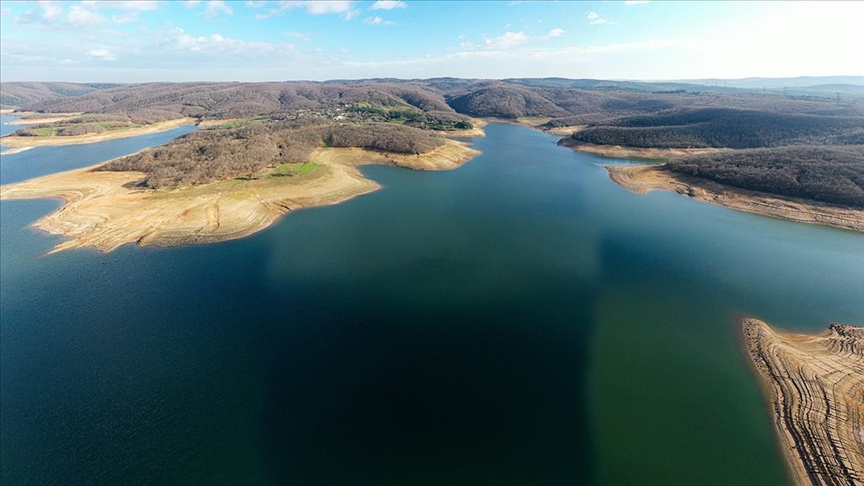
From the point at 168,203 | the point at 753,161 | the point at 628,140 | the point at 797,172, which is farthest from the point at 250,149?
the point at 797,172

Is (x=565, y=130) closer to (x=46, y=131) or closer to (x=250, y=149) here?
(x=250, y=149)

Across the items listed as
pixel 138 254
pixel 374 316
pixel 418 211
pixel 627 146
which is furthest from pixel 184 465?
pixel 627 146

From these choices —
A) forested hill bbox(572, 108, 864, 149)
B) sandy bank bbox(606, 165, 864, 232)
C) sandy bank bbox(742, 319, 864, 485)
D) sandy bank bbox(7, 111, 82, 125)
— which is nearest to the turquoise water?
sandy bank bbox(742, 319, 864, 485)

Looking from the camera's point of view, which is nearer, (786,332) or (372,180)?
(786,332)

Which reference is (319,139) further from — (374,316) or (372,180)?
(374,316)

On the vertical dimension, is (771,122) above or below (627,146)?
above

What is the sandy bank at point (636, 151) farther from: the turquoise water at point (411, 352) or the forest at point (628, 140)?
the turquoise water at point (411, 352)

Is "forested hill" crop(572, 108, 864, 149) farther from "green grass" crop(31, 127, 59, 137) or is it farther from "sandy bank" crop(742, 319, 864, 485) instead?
"green grass" crop(31, 127, 59, 137)
